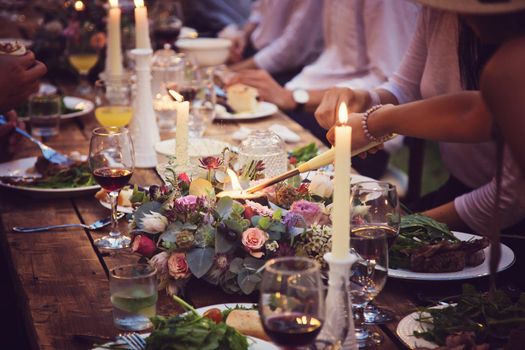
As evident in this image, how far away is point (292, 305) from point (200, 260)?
1.55 ft

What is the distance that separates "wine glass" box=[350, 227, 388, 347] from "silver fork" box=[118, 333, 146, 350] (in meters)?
0.35

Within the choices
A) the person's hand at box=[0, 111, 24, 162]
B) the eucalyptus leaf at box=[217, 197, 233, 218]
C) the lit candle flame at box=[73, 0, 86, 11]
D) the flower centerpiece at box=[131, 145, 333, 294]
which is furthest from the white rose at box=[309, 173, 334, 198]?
the lit candle flame at box=[73, 0, 86, 11]

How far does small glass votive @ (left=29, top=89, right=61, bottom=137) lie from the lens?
2.78 meters

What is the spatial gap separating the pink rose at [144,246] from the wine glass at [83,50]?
1995mm

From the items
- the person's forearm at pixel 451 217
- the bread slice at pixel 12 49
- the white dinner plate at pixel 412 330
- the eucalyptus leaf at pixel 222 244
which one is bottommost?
the person's forearm at pixel 451 217

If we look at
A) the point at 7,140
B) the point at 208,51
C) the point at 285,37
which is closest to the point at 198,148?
the point at 7,140

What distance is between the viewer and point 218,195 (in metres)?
1.69

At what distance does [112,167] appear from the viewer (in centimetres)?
187

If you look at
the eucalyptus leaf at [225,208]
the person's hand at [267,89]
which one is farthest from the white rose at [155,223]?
the person's hand at [267,89]

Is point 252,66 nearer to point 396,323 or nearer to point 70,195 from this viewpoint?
point 70,195

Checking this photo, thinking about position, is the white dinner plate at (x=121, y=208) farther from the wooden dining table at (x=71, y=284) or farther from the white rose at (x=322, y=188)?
the white rose at (x=322, y=188)

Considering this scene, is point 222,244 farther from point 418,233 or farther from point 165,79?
point 165,79

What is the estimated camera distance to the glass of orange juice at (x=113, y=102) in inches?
105

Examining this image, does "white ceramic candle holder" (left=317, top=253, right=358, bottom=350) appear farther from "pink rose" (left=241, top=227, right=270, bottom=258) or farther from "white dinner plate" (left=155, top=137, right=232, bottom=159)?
"white dinner plate" (left=155, top=137, right=232, bottom=159)
